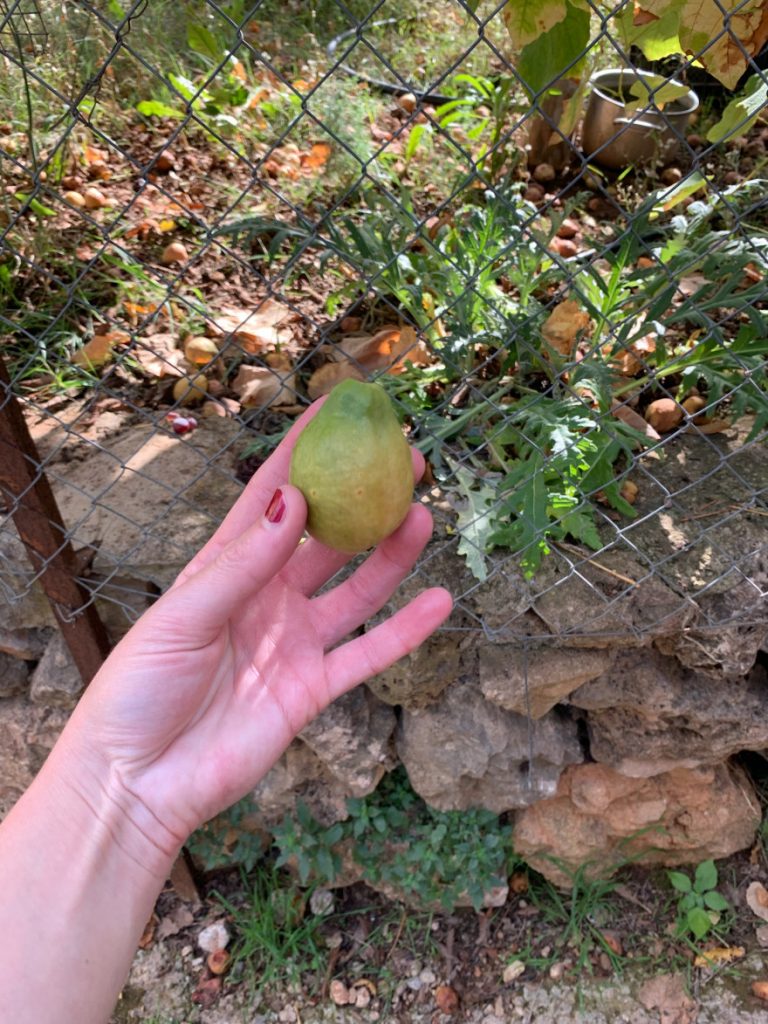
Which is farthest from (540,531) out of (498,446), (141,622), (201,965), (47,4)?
(47,4)

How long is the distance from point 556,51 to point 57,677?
2117 millimetres

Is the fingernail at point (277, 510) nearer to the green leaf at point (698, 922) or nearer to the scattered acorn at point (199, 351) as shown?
the scattered acorn at point (199, 351)

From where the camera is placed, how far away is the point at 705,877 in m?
2.82

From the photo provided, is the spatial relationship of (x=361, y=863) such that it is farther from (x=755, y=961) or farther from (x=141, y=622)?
(x=141, y=622)

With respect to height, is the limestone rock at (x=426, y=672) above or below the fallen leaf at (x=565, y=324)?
below

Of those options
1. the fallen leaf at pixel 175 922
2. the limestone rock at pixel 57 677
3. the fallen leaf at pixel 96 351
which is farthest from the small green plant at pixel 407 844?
the fallen leaf at pixel 96 351

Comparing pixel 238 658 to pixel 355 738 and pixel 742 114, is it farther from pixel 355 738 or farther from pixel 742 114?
pixel 742 114

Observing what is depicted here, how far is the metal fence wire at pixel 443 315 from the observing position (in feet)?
6.55

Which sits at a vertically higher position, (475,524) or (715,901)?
(475,524)

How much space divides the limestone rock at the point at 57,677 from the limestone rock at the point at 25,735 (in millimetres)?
108

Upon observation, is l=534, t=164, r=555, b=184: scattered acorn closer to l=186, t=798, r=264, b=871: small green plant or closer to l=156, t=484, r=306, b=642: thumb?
l=156, t=484, r=306, b=642: thumb

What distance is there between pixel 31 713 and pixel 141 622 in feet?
4.41

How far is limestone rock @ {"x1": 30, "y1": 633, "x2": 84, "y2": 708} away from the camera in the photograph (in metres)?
2.54

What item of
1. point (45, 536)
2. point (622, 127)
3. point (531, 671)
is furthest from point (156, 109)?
point (531, 671)
